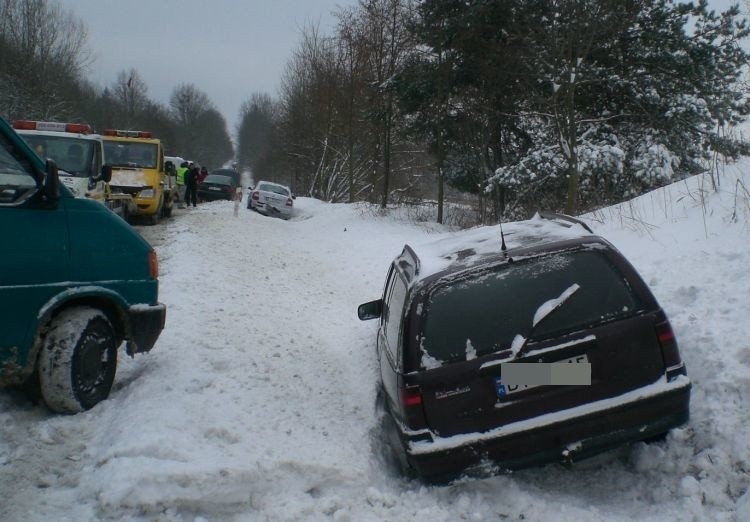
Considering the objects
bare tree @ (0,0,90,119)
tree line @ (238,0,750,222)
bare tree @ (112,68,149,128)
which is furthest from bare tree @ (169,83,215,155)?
tree line @ (238,0,750,222)

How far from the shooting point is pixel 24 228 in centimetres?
435

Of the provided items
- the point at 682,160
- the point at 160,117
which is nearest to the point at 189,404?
the point at 682,160

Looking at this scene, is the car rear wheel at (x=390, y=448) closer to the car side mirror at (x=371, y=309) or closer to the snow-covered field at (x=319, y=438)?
the snow-covered field at (x=319, y=438)

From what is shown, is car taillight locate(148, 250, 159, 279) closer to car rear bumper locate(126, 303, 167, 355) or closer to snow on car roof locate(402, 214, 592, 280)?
car rear bumper locate(126, 303, 167, 355)

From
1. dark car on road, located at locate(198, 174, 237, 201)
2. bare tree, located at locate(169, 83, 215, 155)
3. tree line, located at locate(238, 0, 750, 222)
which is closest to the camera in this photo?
tree line, located at locate(238, 0, 750, 222)

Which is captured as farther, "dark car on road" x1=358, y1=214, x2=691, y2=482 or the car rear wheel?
the car rear wheel

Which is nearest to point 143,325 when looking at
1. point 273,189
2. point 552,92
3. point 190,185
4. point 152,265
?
point 152,265

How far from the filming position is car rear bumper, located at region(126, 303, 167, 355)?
208 inches

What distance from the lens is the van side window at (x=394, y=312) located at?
427 centimetres

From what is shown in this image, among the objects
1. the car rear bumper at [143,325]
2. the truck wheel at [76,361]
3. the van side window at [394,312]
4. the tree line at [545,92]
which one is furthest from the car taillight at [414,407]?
the tree line at [545,92]

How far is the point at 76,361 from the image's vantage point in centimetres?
466

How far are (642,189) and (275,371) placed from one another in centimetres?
1289

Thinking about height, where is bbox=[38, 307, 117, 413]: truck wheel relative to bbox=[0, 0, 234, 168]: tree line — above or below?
below

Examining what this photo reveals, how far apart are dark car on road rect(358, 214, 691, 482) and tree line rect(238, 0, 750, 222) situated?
24.5 ft
